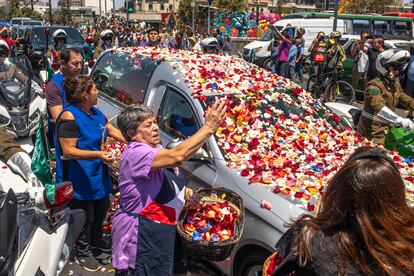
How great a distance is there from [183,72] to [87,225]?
186cm

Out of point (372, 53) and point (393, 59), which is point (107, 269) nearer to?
point (393, 59)

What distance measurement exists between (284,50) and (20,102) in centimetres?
882

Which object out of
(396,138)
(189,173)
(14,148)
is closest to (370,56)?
(396,138)

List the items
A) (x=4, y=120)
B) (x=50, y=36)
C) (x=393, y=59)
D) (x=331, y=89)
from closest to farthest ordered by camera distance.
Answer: (x=393, y=59)
(x=4, y=120)
(x=331, y=89)
(x=50, y=36)

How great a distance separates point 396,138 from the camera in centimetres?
476

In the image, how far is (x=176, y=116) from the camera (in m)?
4.46

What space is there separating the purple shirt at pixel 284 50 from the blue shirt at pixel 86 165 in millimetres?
10086

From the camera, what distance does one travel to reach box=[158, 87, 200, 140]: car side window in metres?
4.26

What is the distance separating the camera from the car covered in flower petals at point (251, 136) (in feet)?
10.8

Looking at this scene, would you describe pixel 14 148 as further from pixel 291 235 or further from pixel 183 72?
pixel 291 235

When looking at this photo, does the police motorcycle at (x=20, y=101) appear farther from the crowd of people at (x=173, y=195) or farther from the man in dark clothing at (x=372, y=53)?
the man in dark clothing at (x=372, y=53)

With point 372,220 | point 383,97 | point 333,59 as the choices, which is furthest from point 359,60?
point 372,220

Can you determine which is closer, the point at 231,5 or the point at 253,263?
the point at 253,263

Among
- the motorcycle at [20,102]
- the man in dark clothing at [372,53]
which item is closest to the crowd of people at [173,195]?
the motorcycle at [20,102]
